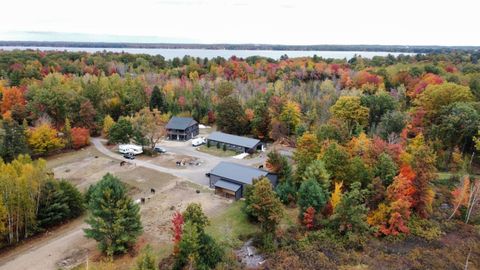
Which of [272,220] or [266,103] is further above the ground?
[266,103]

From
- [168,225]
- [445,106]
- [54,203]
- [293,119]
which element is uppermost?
[445,106]

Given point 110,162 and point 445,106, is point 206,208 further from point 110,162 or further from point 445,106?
point 445,106

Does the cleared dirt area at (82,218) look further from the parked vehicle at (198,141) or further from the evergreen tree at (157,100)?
the evergreen tree at (157,100)

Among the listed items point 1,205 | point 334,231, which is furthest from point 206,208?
point 1,205

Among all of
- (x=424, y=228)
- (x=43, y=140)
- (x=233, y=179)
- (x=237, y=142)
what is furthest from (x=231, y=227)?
(x=43, y=140)

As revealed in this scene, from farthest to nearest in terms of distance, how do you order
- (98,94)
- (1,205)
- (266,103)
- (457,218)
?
(98,94) < (266,103) < (457,218) < (1,205)

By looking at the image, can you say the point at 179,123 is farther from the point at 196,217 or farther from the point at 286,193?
the point at 196,217
